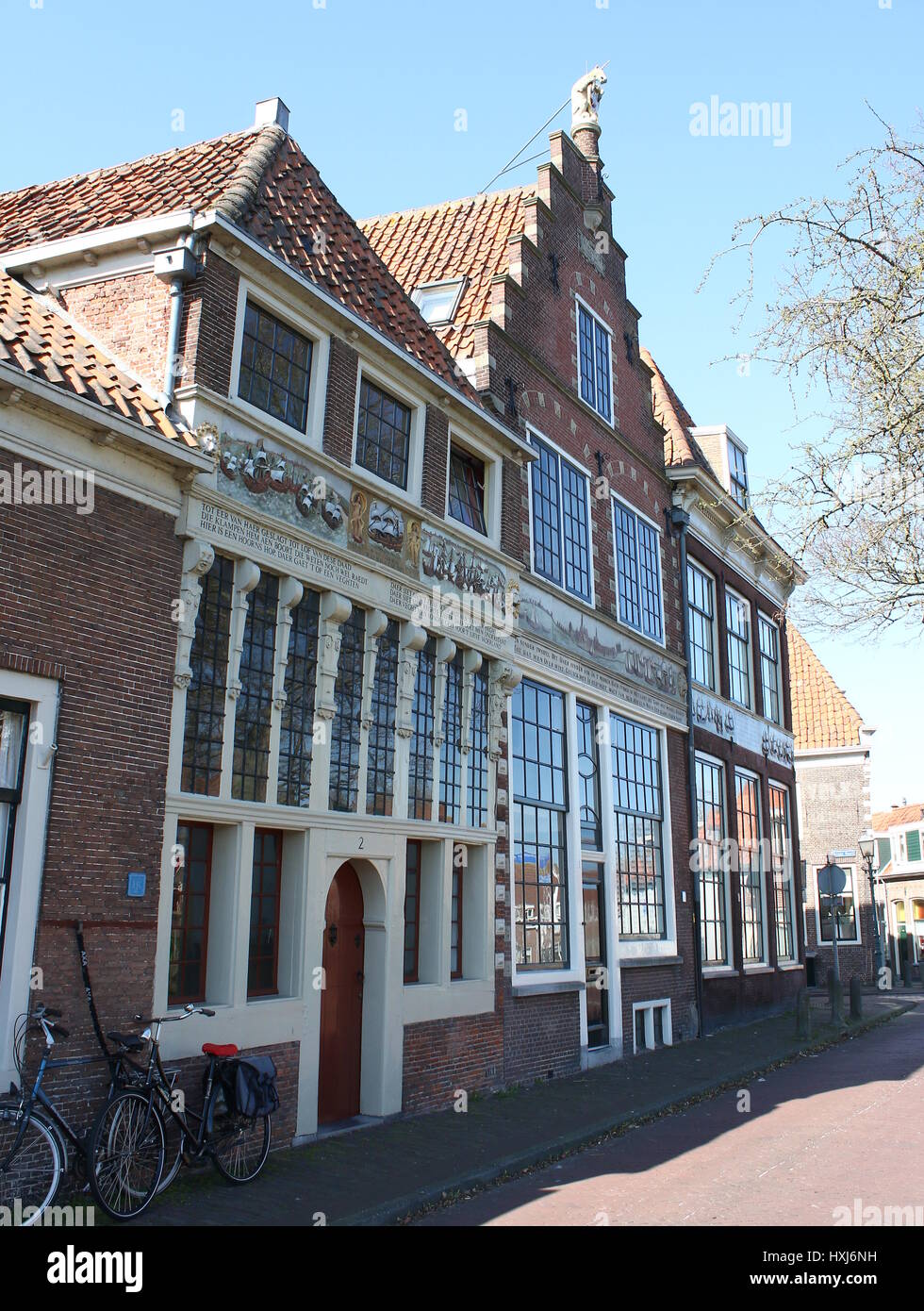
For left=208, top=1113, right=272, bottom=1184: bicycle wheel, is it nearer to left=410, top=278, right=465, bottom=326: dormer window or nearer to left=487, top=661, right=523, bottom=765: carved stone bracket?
left=487, top=661, right=523, bottom=765: carved stone bracket

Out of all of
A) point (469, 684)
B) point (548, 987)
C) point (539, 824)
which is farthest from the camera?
point (539, 824)

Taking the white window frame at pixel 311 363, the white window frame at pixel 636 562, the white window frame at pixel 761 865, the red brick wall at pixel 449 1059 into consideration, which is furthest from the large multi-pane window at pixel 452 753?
the white window frame at pixel 761 865

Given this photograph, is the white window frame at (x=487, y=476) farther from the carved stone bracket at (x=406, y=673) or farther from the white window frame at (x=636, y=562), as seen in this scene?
the white window frame at (x=636, y=562)

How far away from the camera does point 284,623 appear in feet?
36.1

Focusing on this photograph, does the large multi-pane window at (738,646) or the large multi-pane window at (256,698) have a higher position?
the large multi-pane window at (738,646)

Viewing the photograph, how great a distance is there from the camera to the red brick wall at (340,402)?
11875 millimetres

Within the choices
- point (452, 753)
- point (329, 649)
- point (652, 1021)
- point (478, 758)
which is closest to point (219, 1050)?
point (329, 649)

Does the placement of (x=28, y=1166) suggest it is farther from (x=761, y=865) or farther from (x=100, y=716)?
(x=761, y=865)

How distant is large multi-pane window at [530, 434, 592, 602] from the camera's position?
55.4 feet

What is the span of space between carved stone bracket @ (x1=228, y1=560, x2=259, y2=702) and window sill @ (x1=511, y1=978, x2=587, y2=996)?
6664 mm

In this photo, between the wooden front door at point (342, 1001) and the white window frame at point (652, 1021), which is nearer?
the wooden front door at point (342, 1001)

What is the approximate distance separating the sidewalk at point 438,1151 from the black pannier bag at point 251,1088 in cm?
59

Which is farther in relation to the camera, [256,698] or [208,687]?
[256,698]

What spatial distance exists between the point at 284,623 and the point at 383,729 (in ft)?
6.94
